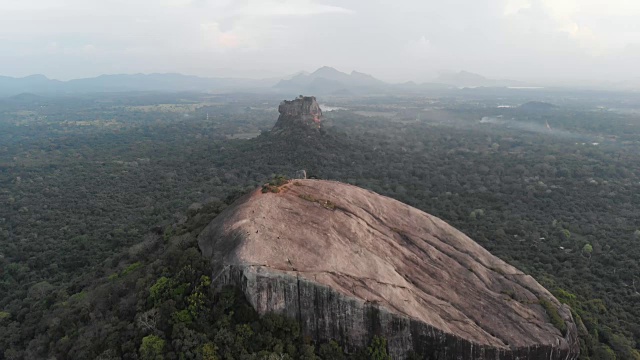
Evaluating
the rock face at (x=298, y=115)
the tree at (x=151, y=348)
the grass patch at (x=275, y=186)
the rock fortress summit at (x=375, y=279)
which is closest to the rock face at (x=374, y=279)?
the rock fortress summit at (x=375, y=279)

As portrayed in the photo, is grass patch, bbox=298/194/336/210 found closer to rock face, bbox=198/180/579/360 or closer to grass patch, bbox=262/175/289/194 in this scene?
rock face, bbox=198/180/579/360

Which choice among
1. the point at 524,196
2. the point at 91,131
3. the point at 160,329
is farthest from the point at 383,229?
the point at 91,131

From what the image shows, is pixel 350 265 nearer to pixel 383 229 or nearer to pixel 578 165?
pixel 383 229

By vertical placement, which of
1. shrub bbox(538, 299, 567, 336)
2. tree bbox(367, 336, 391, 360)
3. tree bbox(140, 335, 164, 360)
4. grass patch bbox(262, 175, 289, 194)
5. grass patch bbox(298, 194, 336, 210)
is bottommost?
shrub bbox(538, 299, 567, 336)

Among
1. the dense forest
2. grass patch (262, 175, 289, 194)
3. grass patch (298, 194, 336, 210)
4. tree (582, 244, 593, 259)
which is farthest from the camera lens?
tree (582, 244, 593, 259)

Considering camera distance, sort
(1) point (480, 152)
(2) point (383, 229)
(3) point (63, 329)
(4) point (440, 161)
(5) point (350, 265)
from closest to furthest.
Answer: (5) point (350, 265), (3) point (63, 329), (2) point (383, 229), (4) point (440, 161), (1) point (480, 152)

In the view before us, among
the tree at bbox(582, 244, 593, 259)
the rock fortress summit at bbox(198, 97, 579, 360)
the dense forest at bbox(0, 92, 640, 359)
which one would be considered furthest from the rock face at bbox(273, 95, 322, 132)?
the rock fortress summit at bbox(198, 97, 579, 360)
